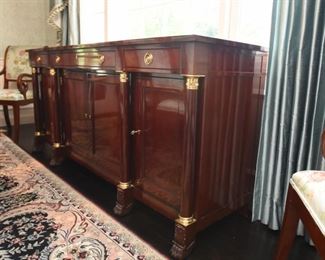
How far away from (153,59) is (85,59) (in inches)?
24.9

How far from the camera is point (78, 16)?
282cm

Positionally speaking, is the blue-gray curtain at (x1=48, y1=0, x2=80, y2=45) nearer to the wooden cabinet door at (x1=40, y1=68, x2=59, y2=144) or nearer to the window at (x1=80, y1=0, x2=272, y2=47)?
the window at (x1=80, y1=0, x2=272, y2=47)

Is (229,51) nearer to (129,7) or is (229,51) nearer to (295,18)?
(295,18)

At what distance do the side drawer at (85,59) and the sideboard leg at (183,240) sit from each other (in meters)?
0.86

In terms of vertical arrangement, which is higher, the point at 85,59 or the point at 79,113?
the point at 85,59

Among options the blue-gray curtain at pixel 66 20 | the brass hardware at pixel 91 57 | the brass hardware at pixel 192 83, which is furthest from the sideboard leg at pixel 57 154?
the brass hardware at pixel 192 83

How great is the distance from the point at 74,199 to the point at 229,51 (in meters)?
1.21

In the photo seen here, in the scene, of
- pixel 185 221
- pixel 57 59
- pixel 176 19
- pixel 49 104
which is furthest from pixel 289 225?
pixel 49 104

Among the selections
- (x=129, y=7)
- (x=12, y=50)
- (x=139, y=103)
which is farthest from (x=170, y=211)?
(x=12, y=50)

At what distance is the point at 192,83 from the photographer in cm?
108

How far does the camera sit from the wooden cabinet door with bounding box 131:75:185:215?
124 centimetres

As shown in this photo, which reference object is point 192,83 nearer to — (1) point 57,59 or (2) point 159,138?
(2) point 159,138

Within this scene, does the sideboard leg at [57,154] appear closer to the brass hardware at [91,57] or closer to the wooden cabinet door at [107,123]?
the wooden cabinet door at [107,123]

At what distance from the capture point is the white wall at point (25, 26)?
3.44m
